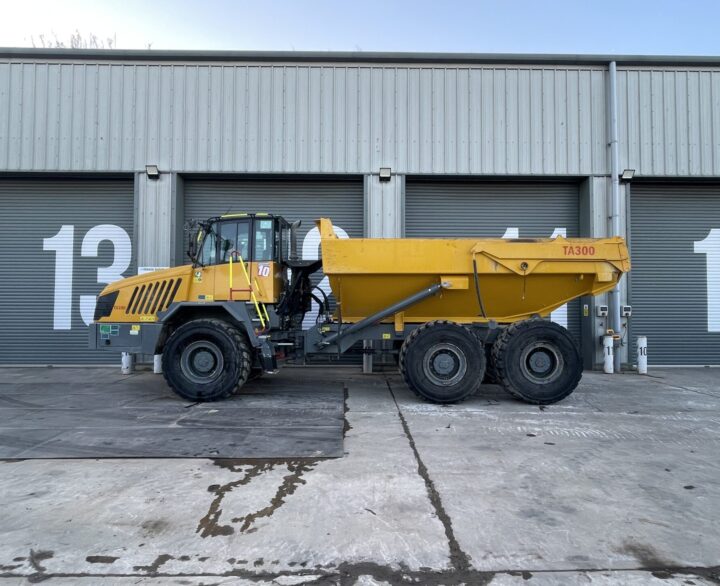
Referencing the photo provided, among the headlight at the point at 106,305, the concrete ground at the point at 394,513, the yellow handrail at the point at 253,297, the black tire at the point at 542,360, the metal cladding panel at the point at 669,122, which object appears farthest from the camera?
the metal cladding panel at the point at 669,122

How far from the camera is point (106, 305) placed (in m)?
8.53

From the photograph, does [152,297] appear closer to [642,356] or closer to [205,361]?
[205,361]

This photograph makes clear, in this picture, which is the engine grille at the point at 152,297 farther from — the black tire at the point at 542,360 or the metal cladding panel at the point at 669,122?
the metal cladding panel at the point at 669,122

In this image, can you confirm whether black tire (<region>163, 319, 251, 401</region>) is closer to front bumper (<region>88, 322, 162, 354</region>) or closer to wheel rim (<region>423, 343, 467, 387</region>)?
front bumper (<region>88, 322, 162, 354</region>)

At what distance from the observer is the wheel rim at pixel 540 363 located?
762cm

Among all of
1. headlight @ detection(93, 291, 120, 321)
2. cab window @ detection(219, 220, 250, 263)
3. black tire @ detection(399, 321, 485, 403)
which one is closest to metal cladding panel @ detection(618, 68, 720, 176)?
black tire @ detection(399, 321, 485, 403)

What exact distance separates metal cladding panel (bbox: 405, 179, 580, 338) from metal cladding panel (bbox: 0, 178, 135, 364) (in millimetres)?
7725

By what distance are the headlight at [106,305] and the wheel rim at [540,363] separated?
7.22 meters

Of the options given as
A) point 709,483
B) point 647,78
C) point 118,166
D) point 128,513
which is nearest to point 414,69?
point 647,78

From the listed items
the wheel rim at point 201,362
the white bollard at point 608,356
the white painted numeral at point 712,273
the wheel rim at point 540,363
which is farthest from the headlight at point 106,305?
the white painted numeral at point 712,273

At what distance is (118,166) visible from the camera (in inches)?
465

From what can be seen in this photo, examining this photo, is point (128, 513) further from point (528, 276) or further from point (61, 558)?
point (528, 276)

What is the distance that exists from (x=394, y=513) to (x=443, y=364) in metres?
4.15

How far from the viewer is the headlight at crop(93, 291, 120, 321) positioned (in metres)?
8.49
